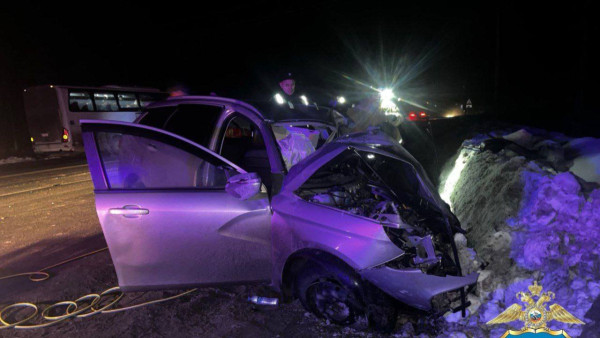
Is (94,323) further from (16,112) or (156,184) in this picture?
(16,112)

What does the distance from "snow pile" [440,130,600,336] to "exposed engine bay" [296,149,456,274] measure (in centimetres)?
53

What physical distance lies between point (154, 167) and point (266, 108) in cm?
142

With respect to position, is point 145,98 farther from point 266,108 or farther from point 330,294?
point 330,294

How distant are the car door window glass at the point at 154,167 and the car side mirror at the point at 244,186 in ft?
0.67

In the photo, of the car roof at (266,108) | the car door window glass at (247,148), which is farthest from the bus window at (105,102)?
the car roof at (266,108)

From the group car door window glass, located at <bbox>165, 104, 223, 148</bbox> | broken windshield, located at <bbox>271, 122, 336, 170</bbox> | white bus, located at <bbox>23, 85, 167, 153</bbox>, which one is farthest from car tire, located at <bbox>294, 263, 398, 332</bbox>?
white bus, located at <bbox>23, 85, 167, 153</bbox>

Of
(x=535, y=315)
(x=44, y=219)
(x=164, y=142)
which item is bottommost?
(x=535, y=315)

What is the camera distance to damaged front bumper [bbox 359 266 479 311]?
8.22ft

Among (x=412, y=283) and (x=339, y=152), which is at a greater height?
(x=339, y=152)

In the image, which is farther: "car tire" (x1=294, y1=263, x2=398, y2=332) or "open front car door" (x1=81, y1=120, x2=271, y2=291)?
"open front car door" (x1=81, y1=120, x2=271, y2=291)

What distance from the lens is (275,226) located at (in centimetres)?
289

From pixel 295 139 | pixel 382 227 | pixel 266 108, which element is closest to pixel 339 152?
pixel 382 227

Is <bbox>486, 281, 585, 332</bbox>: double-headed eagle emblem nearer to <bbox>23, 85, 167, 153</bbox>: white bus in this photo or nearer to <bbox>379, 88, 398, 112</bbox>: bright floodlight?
<bbox>379, 88, 398, 112</bbox>: bright floodlight

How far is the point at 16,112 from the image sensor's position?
57.2 feet
